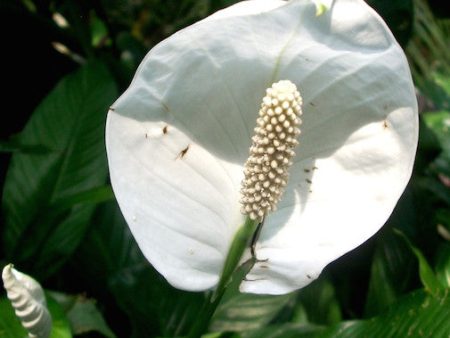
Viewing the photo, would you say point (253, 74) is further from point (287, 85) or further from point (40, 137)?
point (40, 137)

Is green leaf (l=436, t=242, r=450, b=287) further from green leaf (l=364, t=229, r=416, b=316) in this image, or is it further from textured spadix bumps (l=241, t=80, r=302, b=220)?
textured spadix bumps (l=241, t=80, r=302, b=220)

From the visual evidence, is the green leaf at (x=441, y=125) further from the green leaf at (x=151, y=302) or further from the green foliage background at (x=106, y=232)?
the green leaf at (x=151, y=302)

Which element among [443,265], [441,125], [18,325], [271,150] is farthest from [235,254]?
[441,125]

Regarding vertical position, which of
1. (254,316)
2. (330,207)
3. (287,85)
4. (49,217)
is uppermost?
(287,85)

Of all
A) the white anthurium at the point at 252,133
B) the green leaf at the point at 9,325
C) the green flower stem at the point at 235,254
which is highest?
the white anthurium at the point at 252,133

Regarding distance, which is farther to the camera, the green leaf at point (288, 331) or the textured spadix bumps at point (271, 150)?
the green leaf at point (288, 331)

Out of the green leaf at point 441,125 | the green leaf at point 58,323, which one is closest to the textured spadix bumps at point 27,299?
the green leaf at point 58,323

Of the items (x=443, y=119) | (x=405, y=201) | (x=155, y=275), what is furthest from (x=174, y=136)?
(x=443, y=119)
